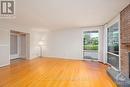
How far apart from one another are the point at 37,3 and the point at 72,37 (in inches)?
234

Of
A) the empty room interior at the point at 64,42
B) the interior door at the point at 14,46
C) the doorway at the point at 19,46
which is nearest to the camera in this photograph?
the empty room interior at the point at 64,42

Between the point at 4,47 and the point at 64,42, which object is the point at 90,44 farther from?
the point at 4,47

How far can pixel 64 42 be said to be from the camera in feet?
33.6

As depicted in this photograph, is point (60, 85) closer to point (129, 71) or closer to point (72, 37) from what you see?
point (129, 71)

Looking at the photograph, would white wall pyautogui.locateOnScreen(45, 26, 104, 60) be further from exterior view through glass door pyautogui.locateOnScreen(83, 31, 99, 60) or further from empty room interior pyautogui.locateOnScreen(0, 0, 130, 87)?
exterior view through glass door pyautogui.locateOnScreen(83, 31, 99, 60)

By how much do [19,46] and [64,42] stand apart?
330 cm

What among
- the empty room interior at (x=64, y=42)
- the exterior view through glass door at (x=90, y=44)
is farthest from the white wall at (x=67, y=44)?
the exterior view through glass door at (x=90, y=44)

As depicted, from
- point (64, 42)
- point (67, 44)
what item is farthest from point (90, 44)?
point (64, 42)

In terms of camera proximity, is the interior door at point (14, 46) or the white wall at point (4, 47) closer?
the white wall at point (4, 47)

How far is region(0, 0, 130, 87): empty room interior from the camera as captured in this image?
437cm

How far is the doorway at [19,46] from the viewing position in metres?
9.43

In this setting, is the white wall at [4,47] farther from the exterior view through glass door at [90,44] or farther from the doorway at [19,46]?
the exterior view through glass door at [90,44]

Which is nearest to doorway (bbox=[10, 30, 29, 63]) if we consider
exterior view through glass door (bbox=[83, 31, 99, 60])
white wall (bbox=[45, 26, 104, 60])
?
white wall (bbox=[45, 26, 104, 60])

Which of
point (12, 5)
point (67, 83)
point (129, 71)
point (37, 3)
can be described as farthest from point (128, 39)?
point (12, 5)
